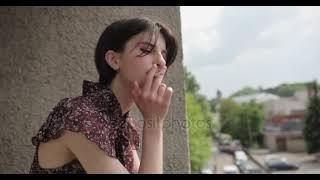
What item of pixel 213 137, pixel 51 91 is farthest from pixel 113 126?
pixel 213 137

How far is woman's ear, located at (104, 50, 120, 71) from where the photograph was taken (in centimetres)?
98

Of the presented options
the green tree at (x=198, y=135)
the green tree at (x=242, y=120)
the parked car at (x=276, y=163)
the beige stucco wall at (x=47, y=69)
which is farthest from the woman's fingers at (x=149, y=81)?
the green tree at (x=242, y=120)

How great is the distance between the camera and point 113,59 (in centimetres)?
99

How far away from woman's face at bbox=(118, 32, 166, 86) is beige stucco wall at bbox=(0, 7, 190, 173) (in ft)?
2.01

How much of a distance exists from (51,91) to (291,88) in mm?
30169

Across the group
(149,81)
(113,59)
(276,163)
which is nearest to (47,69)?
(113,59)

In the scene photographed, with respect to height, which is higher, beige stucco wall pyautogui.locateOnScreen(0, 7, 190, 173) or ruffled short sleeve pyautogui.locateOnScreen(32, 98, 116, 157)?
beige stucco wall pyautogui.locateOnScreen(0, 7, 190, 173)

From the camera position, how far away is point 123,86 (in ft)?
3.28

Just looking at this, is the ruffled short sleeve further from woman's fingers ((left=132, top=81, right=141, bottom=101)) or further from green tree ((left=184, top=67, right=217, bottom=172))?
green tree ((left=184, top=67, right=217, bottom=172))

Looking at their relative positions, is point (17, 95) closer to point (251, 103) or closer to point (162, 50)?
point (162, 50)

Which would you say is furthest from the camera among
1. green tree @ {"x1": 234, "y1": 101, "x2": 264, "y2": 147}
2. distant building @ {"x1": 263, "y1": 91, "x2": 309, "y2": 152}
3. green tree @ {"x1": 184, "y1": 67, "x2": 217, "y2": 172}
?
distant building @ {"x1": 263, "y1": 91, "x2": 309, "y2": 152}

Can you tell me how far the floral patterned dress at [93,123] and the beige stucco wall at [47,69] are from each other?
575 mm

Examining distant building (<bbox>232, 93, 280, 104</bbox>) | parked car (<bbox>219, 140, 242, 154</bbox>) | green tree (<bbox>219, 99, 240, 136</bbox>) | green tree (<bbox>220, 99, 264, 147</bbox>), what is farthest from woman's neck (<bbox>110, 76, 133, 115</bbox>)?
distant building (<bbox>232, 93, 280, 104</bbox>)

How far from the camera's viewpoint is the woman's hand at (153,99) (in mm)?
912
